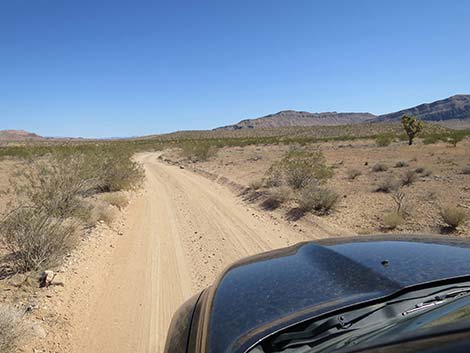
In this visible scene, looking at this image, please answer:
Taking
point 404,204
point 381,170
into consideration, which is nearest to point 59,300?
point 404,204

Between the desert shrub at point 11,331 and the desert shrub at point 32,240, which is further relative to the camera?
the desert shrub at point 32,240

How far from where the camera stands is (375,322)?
1.98 metres

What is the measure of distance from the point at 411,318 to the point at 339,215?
907 cm

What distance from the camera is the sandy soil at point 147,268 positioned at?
15.3 ft

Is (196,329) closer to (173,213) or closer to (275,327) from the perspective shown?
(275,327)

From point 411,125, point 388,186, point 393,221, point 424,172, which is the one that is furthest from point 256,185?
point 411,125

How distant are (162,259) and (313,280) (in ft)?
17.8

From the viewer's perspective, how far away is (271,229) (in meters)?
9.39

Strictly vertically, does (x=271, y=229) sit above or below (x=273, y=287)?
below

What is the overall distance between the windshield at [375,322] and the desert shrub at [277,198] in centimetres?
991

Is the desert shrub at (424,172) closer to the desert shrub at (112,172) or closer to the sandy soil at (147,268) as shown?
the sandy soil at (147,268)

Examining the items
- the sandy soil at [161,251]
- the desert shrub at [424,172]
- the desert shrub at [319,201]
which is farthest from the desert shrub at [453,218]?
the desert shrub at [424,172]

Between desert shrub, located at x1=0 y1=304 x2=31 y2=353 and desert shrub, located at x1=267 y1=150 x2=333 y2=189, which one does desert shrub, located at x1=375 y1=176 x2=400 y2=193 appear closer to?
desert shrub, located at x1=267 y1=150 x2=333 y2=189

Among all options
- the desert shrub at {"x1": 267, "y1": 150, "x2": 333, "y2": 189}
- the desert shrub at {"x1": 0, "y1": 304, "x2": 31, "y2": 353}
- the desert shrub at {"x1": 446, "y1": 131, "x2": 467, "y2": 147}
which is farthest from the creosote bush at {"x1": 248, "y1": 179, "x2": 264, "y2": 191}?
the desert shrub at {"x1": 446, "y1": 131, "x2": 467, "y2": 147}
